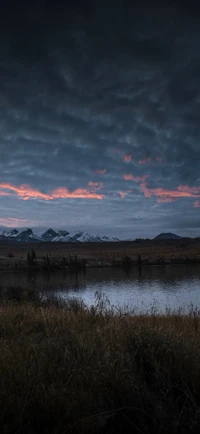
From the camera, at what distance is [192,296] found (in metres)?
24.1

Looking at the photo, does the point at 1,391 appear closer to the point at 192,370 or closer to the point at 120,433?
the point at 120,433

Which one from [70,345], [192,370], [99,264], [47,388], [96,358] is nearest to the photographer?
[47,388]

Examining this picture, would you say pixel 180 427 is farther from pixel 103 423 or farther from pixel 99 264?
pixel 99 264

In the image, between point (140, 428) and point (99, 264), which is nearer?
point (140, 428)

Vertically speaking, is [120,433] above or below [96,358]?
below

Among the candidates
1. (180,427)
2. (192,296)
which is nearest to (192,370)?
(180,427)

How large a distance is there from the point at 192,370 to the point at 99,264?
204 feet

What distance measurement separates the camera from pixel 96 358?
441 centimetres

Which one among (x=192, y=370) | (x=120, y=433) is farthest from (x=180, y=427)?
(x=192, y=370)

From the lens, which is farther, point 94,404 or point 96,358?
point 96,358

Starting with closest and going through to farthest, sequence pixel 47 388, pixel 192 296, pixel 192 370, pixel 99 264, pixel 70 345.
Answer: pixel 47 388, pixel 192 370, pixel 70 345, pixel 192 296, pixel 99 264

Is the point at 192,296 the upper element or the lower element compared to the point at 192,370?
lower

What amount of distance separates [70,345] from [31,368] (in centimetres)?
134

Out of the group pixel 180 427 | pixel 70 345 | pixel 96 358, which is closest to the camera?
pixel 180 427
